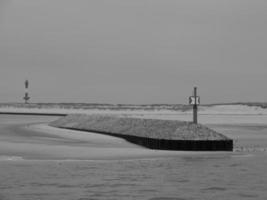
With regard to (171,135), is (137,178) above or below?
below

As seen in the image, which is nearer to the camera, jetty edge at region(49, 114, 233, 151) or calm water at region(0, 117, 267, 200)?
calm water at region(0, 117, 267, 200)

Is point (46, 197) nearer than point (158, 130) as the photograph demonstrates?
Yes

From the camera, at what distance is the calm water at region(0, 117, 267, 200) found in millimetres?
11336

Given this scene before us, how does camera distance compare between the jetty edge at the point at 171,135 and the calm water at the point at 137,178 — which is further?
the jetty edge at the point at 171,135

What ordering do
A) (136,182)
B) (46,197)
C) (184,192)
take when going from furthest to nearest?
(136,182) < (184,192) < (46,197)

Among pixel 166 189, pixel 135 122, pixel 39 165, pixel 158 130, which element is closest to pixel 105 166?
pixel 39 165

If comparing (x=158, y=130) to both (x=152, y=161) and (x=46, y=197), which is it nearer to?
(x=152, y=161)

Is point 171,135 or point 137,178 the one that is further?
point 171,135

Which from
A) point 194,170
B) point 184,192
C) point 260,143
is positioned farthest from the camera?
point 260,143

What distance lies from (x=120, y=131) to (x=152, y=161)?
977 centimetres

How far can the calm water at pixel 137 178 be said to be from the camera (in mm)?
11336

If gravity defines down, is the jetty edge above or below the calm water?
above

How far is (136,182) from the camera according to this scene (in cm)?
1284

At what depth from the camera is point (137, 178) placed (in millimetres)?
13461
